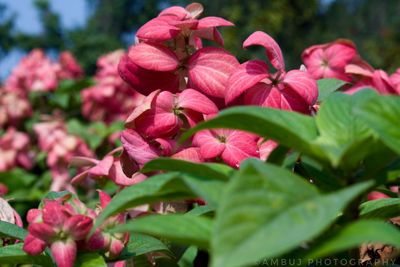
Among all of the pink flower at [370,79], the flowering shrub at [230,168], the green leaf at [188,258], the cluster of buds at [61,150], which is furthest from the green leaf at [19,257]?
the cluster of buds at [61,150]

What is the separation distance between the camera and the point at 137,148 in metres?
0.81

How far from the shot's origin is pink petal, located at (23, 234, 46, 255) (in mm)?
717

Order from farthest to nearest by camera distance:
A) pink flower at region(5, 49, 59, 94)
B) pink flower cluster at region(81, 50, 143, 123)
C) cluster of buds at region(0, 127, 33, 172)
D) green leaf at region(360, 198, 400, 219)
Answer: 1. pink flower at region(5, 49, 59, 94)
2. pink flower cluster at region(81, 50, 143, 123)
3. cluster of buds at region(0, 127, 33, 172)
4. green leaf at region(360, 198, 400, 219)

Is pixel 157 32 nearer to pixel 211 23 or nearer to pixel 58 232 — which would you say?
pixel 211 23

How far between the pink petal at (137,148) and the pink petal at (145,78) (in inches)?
2.8

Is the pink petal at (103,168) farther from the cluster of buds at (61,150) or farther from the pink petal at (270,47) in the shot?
the cluster of buds at (61,150)

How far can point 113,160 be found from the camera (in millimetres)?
956

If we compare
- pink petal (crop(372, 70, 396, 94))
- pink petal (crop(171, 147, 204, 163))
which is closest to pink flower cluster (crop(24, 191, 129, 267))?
pink petal (crop(171, 147, 204, 163))

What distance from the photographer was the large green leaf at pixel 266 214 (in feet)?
1.25

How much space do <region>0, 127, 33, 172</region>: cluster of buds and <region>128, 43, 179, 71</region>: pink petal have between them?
1.98 meters

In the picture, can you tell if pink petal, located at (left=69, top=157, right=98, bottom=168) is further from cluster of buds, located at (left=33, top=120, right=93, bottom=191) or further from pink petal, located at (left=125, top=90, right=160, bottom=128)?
cluster of buds, located at (left=33, top=120, right=93, bottom=191)

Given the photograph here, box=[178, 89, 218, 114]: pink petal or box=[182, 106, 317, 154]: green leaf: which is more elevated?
box=[182, 106, 317, 154]: green leaf

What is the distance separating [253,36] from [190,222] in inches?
14.7

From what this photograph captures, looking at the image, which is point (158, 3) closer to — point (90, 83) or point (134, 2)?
point (134, 2)
